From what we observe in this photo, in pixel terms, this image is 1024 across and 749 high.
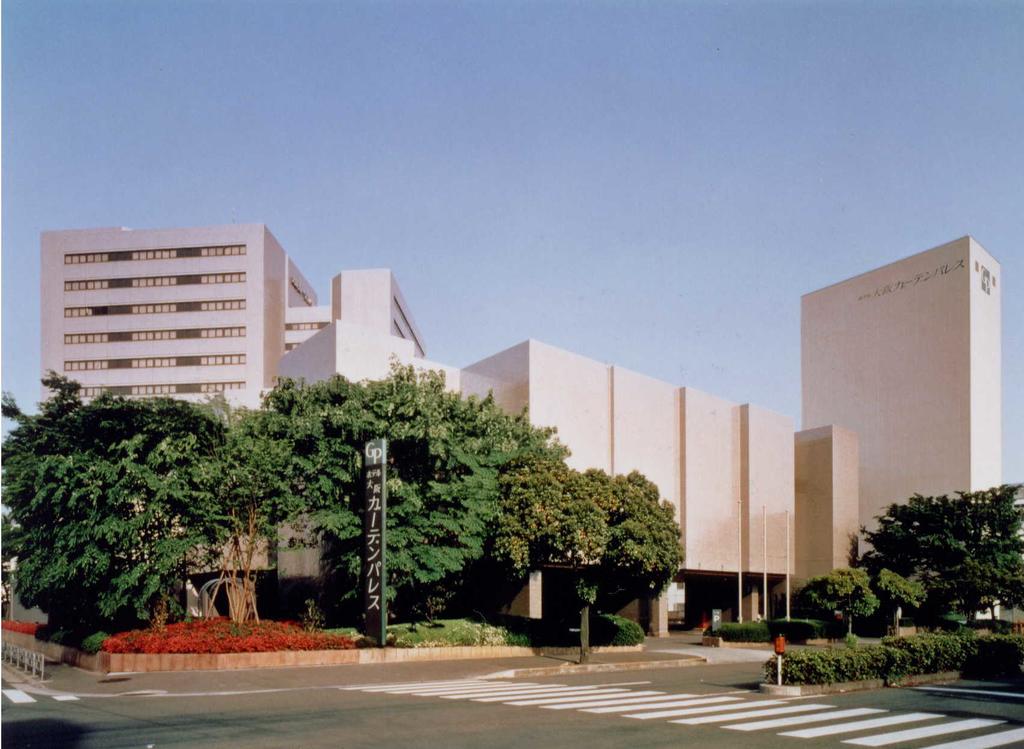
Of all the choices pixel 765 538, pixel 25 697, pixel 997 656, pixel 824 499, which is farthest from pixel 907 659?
pixel 824 499

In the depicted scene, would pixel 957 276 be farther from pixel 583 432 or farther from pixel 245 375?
pixel 245 375

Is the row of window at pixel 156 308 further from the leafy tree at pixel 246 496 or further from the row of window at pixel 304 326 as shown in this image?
the leafy tree at pixel 246 496

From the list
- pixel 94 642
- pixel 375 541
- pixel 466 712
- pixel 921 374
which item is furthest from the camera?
pixel 921 374

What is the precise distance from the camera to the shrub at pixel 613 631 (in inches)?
1437

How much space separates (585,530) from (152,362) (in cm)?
6727

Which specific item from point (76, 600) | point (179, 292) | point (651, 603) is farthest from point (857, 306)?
point (76, 600)

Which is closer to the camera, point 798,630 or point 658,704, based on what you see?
point 658,704

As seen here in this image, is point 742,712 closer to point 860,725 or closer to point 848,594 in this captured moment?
point 860,725

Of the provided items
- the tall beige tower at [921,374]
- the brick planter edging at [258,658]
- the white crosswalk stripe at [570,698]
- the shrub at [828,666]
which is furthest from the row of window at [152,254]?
the shrub at [828,666]

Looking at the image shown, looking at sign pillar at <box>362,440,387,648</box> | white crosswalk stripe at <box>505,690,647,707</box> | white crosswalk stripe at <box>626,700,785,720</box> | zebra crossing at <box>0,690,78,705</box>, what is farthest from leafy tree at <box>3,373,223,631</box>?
white crosswalk stripe at <box>626,700,785,720</box>

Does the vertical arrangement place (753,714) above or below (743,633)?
above

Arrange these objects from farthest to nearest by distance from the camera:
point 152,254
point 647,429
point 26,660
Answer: point 152,254 < point 647,429 < point 26,660

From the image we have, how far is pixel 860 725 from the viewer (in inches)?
638

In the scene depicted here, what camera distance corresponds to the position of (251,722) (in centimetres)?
1566
